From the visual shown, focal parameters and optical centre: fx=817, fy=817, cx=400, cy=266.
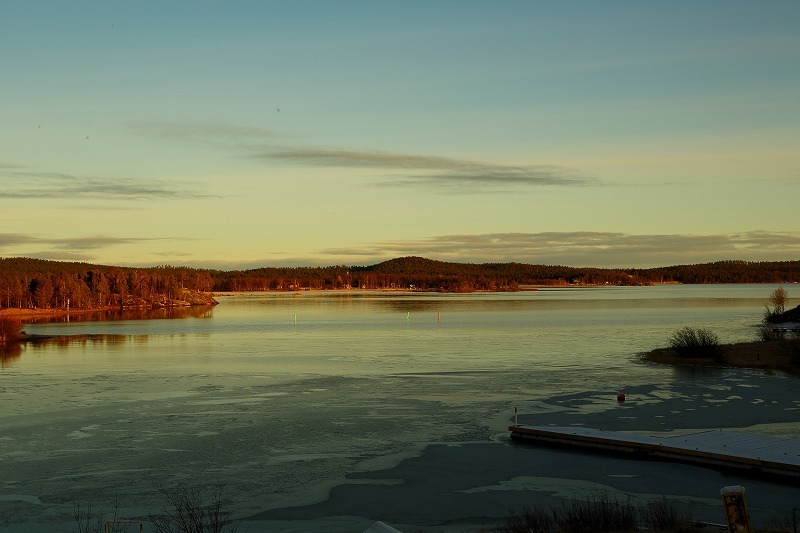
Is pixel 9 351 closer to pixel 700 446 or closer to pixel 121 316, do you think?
pixel 700 446

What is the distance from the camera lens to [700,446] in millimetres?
20406

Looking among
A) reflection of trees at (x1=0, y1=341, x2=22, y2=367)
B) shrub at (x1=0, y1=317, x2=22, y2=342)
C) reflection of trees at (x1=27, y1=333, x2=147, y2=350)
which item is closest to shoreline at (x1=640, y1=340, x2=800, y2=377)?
reflection of trees at (x1=0, y1=341, x2=22, y2=367)

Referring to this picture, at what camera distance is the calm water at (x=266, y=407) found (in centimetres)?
1816

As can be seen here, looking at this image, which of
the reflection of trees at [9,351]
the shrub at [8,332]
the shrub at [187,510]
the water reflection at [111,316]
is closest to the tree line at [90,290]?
the water reflection at [111,316]

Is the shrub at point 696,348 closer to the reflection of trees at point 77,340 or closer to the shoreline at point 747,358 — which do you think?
the shoreline at point 747,358

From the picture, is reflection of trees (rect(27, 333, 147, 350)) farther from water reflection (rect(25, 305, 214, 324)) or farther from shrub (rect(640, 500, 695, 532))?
shrub (rect(640, 500, 695, 532))

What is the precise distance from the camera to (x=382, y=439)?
893 inches

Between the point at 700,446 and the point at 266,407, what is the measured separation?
14506 millimetres

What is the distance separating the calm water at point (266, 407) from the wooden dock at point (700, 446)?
1560mm

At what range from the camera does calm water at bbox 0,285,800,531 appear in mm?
18156

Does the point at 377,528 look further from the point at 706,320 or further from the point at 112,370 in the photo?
the point at 706,320

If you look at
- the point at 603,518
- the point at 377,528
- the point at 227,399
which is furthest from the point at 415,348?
the point at 377,528

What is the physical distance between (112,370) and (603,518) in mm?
32317

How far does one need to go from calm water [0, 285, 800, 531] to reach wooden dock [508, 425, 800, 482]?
5.12 feet
